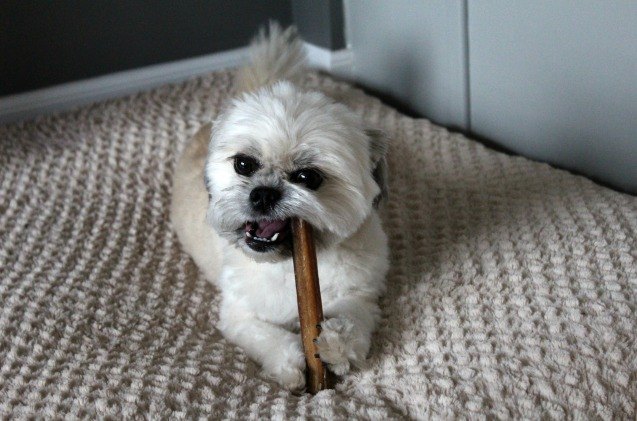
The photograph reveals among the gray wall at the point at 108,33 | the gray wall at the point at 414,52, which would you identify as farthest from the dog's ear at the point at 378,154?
the gray wall at the point at 108,33

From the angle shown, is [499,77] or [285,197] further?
[499,77]

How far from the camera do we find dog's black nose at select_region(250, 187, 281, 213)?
1.28 metres

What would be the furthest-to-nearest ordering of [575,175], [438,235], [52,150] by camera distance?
1. [52,150]
2. [575,175]
3. [438,235]

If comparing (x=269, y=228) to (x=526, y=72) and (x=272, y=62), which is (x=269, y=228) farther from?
(x=526, y=72)

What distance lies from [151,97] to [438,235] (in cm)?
120

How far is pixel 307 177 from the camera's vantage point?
1.30 m

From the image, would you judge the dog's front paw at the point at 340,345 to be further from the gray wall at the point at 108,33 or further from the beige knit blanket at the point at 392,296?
the gray wall at the point at 108,33

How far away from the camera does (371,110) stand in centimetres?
239

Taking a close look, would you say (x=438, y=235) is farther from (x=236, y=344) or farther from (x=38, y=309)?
(x=38, y=309)

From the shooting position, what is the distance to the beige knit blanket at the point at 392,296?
125 centimetres

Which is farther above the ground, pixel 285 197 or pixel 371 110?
pixel 285 197

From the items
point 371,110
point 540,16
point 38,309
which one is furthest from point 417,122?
point 38,309

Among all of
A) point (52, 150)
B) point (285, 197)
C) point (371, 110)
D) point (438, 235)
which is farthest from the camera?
point (371, 110)

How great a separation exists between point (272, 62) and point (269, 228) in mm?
746
